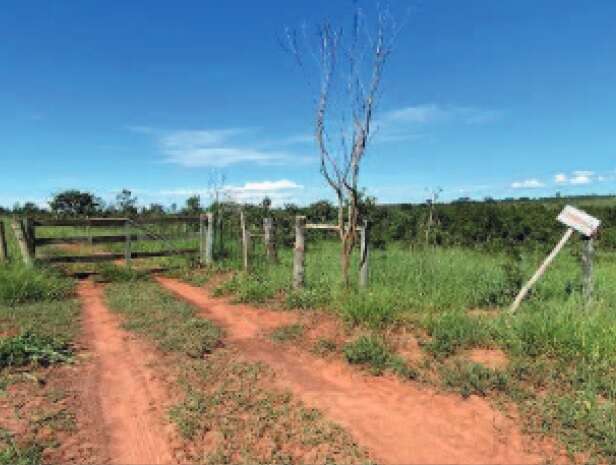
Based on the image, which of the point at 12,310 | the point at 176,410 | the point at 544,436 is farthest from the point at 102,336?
the point at 544,436

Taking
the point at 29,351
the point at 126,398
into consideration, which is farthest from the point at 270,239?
the point at 126,398

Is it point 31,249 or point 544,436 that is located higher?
point 31,249

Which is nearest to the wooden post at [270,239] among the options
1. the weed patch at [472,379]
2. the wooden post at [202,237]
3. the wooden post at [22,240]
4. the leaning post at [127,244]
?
the wooden post at [202,237]

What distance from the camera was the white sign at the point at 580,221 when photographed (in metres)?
7.39

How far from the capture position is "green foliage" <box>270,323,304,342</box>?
7137mm

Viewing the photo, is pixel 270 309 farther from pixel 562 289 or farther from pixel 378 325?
pixel 562 289

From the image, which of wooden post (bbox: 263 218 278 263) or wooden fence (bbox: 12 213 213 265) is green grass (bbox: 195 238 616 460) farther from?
wooden fence (bbox: 12 213 213 265)

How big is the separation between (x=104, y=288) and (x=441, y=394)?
353 inches

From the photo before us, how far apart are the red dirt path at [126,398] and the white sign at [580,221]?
19.8ft

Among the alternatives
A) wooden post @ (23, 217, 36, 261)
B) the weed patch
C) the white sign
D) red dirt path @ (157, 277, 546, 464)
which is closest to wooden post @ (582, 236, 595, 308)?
the white sign

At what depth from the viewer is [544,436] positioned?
14.1 feet

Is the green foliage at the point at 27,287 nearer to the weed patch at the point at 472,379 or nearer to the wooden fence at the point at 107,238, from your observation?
the wooden fence at the point at 107,238

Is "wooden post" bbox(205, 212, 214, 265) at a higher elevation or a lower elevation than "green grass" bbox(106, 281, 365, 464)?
→ higher

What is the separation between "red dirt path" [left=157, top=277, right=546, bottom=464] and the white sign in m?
3.74
